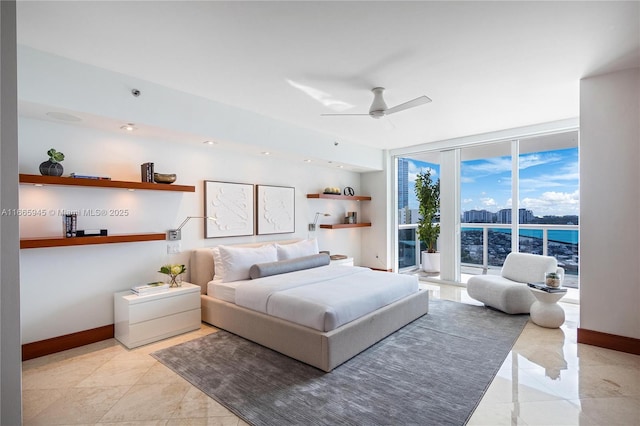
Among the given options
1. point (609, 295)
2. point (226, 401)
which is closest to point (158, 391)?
point (226, 401)

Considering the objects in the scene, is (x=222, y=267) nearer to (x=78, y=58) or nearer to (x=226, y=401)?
(x=226, y=401)

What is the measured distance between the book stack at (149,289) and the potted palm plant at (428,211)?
4.98 m

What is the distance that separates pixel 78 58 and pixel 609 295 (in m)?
5.29

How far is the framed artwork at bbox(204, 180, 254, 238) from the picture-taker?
4234mm

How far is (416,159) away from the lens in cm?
669

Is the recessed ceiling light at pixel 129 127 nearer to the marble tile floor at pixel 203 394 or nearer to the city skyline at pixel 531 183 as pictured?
the marble tile floor at pixel 203 394

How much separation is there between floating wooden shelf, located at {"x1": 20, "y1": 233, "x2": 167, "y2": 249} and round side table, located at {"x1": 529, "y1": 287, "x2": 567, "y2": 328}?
14.3 feet

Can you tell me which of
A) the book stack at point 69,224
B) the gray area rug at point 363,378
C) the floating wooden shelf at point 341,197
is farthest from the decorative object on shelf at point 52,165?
the floating wooden shelf at point 341,197

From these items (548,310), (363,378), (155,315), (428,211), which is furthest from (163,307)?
(428,211)

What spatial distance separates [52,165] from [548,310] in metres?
5.31

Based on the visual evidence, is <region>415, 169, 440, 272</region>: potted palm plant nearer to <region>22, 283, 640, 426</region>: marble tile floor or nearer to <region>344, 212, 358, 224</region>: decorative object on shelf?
<region>344, 212, 358, 224</region>: decorative object on shelf

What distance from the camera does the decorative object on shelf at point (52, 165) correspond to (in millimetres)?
2828

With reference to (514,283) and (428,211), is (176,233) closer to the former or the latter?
(514,283)

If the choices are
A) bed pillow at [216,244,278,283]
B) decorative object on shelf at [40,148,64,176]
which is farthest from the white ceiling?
bed pillow at [216,244,278,283]
